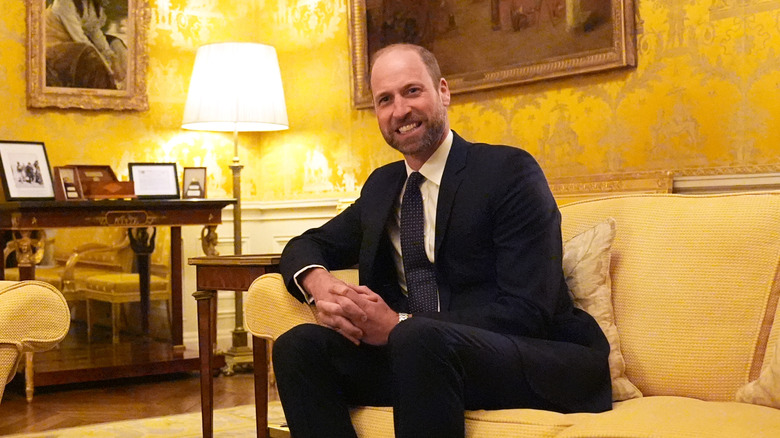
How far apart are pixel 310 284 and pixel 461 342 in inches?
24.9

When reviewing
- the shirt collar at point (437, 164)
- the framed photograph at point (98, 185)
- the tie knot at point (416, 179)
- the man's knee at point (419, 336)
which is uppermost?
the framed photograph at point (98, 185)

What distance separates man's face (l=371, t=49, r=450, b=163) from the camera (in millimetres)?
2652

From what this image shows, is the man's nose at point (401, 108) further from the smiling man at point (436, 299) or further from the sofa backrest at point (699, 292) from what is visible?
the sofa backrest at point (699, 292)

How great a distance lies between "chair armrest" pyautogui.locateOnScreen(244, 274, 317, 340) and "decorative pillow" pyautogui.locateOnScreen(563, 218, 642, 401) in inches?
28.9

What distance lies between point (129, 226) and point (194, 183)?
0.81m

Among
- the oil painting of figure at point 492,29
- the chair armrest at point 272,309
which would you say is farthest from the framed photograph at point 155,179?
the chair armrest at point 272,309

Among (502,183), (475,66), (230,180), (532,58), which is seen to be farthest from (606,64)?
(230,180)

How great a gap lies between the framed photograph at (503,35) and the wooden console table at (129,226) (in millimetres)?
1220

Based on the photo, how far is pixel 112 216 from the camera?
200 inches

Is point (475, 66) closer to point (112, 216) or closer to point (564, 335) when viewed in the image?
point (112, 216)

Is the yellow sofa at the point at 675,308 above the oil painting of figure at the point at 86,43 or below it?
below

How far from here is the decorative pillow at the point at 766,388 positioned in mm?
2162

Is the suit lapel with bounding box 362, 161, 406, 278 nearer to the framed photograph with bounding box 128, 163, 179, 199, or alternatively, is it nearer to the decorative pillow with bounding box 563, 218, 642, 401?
the decorative pillow with bounding box 563, 218, 642, 401

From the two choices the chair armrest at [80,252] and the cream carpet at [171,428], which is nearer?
the cream carpet at [171,428]
